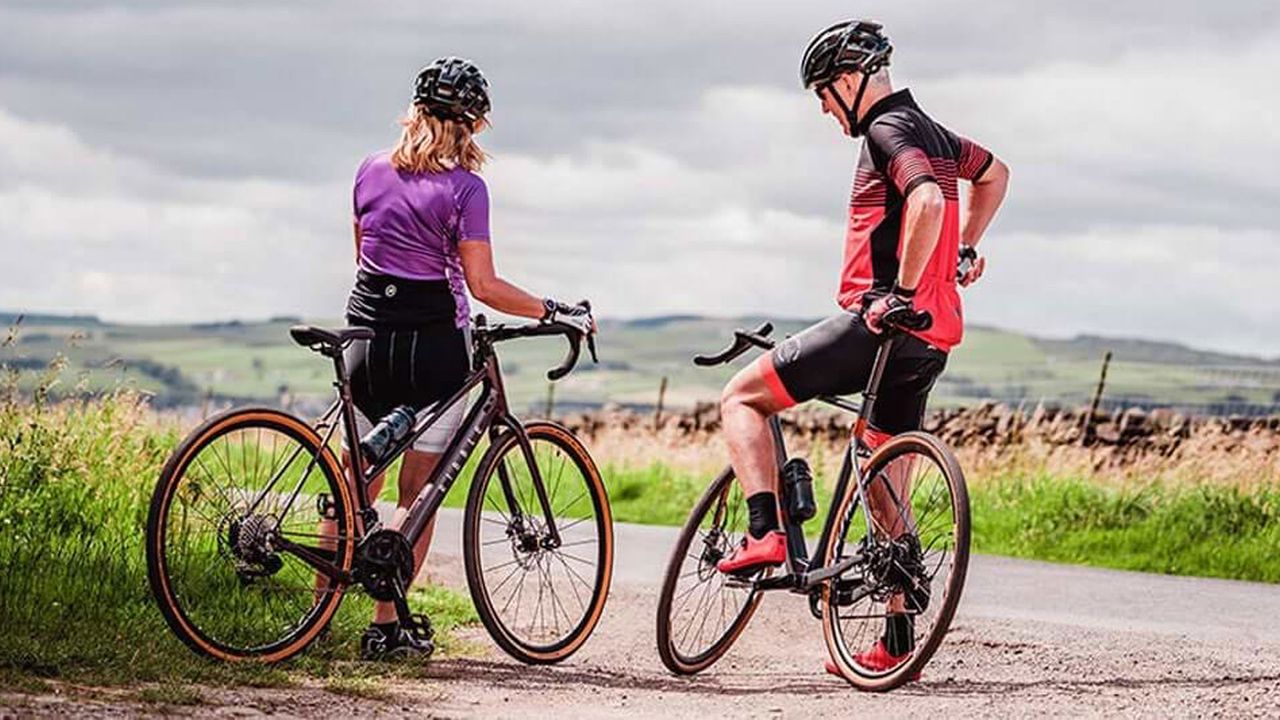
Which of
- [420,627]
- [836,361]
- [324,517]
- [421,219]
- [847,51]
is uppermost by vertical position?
[847,51]

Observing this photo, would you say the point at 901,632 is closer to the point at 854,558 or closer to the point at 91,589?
the point at 854,558

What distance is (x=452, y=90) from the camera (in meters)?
8.48

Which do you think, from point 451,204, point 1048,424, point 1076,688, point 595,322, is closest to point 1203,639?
point 1076,688

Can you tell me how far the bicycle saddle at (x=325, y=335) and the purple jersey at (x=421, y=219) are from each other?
35 centimetres

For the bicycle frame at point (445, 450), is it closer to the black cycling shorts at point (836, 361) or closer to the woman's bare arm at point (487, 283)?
the woman's bare arm at point (487, 283)

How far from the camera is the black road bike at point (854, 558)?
323 inches

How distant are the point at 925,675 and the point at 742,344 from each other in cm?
165

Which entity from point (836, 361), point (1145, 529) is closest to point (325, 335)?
point (836, 361)

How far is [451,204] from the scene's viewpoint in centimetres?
848

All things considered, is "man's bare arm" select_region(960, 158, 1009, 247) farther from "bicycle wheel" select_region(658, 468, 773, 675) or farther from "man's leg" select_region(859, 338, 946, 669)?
"bicycle wheel" select_region(658, 468, 773, 675)

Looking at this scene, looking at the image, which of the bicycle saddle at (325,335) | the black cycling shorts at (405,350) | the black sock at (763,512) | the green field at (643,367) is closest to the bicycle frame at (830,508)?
the black sock at (763,512)

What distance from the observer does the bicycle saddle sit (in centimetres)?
813

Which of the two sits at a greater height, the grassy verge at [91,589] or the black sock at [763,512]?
the black sock at [763,512]

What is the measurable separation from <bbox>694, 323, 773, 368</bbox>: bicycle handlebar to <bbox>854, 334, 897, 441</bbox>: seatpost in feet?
1.76
